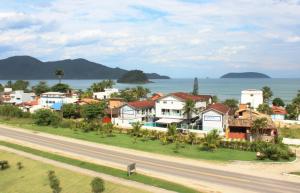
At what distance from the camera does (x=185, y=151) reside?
5775 cm

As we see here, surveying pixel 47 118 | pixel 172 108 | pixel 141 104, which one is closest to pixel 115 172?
pixel 172 108

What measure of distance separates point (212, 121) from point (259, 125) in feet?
37.5

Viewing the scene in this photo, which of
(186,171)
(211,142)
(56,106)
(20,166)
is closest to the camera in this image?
(186,171)

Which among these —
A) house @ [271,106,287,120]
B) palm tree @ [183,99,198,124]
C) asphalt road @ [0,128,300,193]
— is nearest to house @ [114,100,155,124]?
palm tree @ [183,99,198,124]

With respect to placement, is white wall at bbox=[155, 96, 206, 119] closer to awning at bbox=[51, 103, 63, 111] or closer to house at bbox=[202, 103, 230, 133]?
house at bbox=[202, 103, 230, 133]

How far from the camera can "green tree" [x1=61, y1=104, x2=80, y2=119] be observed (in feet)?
312

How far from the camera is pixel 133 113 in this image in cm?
8600

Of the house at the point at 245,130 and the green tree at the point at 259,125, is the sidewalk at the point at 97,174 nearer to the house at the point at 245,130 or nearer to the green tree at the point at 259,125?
the green tree at the point at 259,125

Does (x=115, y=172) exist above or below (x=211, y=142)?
below

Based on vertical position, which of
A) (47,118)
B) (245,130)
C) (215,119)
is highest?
(47,118)

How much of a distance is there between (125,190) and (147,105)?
51143mm

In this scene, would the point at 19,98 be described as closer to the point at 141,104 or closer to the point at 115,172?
the point at 141,104

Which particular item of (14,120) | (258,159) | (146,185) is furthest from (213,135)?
(14,120)

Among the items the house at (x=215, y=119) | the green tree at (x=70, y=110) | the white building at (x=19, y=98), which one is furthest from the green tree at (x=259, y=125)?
the white building at (x=19, y=98)
